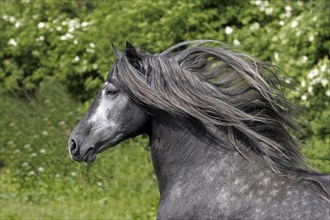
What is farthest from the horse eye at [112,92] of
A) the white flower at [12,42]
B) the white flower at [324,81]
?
the white flower at [12,42]

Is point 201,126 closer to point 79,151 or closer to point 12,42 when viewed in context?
point 79,151

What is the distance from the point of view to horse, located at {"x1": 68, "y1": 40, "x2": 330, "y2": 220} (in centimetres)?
419

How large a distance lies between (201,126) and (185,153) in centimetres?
15

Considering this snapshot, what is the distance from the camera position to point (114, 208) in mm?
7879

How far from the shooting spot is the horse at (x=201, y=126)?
13.8ft

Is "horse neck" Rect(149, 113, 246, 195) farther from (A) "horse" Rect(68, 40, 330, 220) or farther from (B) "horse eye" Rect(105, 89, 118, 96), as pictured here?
(B) "horse eye" Rect(105, 89, 118, 96)

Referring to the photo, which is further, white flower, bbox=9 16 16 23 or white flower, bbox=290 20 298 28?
white flower, bbox=9 16 16 23

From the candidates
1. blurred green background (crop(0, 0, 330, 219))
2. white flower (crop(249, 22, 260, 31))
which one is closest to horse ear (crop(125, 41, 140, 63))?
blurred green background (crop(0, 0, 330, 219))

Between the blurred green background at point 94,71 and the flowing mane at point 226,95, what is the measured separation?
268 centimetres

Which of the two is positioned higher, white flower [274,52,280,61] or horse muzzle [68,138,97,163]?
horse muzzle [68,138,97,163]

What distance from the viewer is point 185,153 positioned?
4410 mm

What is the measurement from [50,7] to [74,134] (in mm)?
6860

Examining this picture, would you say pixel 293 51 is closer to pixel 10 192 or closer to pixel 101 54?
pixel 101 54

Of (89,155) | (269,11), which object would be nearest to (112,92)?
(89,155)
